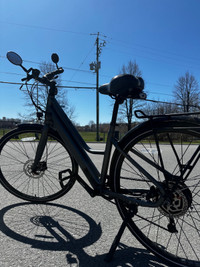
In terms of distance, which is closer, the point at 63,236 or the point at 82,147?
the point at 63,236

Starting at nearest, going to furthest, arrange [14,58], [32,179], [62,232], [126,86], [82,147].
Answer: [126,86] → [62,232] → [82,147] → [14,58] → [32,179]

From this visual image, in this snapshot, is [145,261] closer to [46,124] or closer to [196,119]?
[196,119]

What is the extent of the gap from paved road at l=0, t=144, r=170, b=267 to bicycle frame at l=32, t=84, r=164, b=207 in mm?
426

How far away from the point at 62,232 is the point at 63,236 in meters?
0.07

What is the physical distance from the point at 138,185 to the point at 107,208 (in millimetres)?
1050

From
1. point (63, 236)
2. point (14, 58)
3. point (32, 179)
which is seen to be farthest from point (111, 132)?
point (32, 179)

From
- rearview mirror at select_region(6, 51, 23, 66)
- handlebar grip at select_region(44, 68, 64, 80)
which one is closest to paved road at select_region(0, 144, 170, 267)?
handlebar grip at select_region(44, 68, 64, 80)

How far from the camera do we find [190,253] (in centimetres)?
158

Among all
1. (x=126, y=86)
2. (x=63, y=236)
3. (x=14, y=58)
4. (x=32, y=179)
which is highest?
(x=14, y=58)

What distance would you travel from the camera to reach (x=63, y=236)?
1.79 m

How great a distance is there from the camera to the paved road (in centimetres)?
147

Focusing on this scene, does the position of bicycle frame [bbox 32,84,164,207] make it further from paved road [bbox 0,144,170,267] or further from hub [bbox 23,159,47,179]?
paved road [bbox 0,144,170,267]

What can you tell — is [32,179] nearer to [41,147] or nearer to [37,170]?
[37,170]

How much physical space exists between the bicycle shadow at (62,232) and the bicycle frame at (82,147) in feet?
1.39
